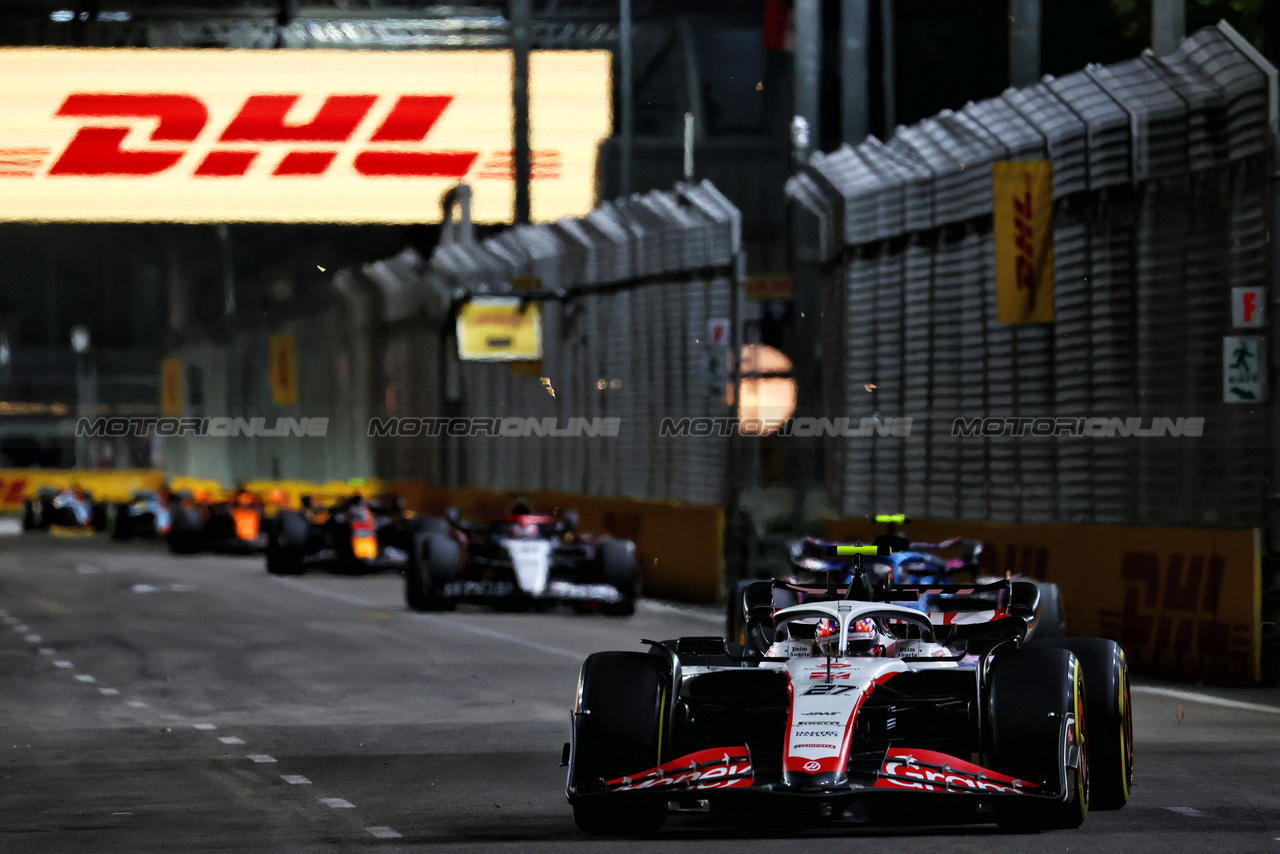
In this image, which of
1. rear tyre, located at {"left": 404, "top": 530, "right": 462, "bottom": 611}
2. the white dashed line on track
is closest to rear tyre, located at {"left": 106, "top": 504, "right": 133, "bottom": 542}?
rear tyre, located at {"left": 404, "top": 530, "right": 462, "bottom": 611}

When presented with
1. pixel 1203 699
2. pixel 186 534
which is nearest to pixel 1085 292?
pixel 1203 699

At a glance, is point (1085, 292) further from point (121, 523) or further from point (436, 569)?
point (121, 523)

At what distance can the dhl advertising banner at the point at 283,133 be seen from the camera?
56344 millimetres

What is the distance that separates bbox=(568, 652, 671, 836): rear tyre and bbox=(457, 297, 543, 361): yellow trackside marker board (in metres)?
24.3

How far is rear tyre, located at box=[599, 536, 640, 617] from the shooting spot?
78.1 feet

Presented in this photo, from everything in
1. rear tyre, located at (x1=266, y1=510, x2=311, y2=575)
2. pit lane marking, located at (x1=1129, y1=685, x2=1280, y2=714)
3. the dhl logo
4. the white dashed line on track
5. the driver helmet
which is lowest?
pit lane marking, located at (x1=1129, y1=685, x2=1280, y2=714)

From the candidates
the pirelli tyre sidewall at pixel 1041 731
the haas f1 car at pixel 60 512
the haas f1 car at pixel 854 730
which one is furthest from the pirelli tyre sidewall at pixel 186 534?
the pirelli tyre sidewall at pixel 1041 731

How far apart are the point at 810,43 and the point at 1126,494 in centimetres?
943

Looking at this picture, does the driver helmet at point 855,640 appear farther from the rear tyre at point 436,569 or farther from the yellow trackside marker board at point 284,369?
the yellow trackside marker board at point 284,369

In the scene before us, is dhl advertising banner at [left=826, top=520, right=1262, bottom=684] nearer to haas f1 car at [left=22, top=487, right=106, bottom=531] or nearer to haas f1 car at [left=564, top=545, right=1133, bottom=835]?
haas f1 car at [left=564, top=545, right=1133, bottom=835]

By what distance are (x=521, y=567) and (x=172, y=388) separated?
4075cm

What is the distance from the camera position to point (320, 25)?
5194 centimetres

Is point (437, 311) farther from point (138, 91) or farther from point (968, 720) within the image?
point (968, 720)

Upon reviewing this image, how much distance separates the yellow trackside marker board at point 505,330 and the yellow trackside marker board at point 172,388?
2997cm
